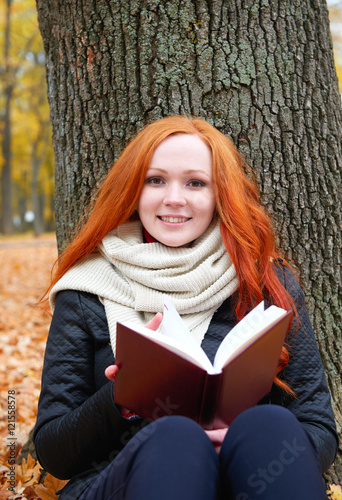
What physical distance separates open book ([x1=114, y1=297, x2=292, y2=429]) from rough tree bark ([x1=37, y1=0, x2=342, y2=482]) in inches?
39.5

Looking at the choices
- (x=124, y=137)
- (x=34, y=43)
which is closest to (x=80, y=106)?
(x=124, y=137)

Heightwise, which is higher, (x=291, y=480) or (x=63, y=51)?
(x=63, y=51)

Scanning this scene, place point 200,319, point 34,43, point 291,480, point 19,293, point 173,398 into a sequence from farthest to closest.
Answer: point 34,43, point 19,293, point 200,319, point 173,398, point 291,480

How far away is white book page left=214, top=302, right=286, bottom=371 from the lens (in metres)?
1.45

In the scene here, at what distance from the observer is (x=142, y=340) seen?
141 cm

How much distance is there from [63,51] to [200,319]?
1550 millimetres

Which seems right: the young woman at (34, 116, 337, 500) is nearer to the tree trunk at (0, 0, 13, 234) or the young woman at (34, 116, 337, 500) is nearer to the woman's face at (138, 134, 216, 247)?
the woman's face at (138, 134, 216, 247)

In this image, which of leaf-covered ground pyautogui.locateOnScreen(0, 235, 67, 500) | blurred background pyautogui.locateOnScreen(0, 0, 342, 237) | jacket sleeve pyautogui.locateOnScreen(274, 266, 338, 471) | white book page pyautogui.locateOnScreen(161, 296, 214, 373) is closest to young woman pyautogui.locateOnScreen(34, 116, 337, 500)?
jacket sleeve pyautogui.locateOnScreen(274, 266, 338, 471)

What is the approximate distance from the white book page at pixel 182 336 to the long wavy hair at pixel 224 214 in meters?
0.49

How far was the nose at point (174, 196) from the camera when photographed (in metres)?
1.96

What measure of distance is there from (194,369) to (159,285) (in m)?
0.60

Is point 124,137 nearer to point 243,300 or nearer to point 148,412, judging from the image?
point 243,300

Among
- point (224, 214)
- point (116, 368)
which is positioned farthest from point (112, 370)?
point (224, 214)

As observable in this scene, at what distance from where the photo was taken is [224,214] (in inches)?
80.8
